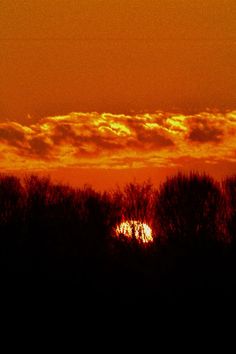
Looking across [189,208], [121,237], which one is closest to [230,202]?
[189,208]

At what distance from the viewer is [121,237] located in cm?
4109

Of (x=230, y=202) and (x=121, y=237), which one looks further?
(x=230, y=202)

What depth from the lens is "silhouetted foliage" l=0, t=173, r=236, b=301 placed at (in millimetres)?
36156

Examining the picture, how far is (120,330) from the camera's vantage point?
104 ft

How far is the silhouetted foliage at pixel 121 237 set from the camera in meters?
36.2

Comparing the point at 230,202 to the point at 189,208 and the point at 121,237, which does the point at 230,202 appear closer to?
the point at 189,208

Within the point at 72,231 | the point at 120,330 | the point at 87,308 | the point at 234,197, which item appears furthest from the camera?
the point at 234,197

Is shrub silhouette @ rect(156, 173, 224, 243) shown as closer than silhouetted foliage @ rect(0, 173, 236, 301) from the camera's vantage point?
No

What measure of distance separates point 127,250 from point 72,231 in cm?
529

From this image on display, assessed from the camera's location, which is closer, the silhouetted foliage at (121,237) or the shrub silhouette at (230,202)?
the silhouetted foliage at (121,237)

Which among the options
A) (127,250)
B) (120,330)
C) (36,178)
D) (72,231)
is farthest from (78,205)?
(120,330)

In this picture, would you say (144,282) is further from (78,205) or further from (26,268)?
(78,205)

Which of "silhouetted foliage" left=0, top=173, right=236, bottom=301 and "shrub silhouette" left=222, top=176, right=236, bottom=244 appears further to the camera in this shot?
"shrub silhouette" left=222, top=176, right=236, bottom=244

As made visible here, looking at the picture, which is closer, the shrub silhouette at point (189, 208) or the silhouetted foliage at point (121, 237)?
the silhouetted foliage at point (121, 237)
